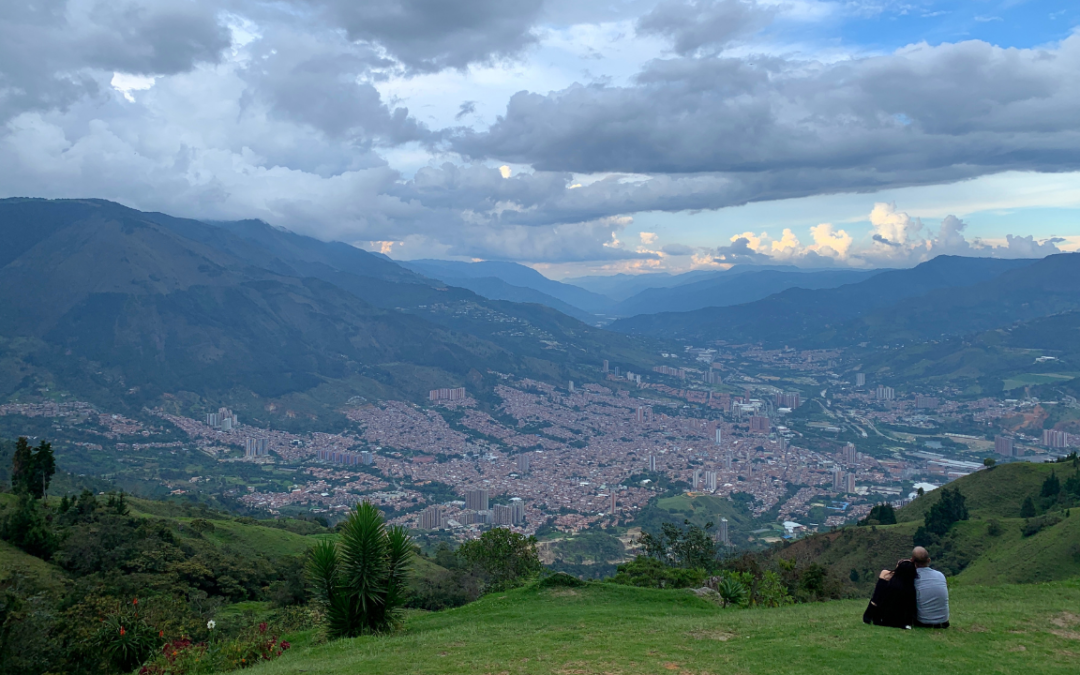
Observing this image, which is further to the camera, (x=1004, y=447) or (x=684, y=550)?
(x=1004, y=447)

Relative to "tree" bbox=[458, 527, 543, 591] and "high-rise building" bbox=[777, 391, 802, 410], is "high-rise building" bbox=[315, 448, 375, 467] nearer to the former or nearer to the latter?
"tree" bbox=[458, 527, 543, 591]

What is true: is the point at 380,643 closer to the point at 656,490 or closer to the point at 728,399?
the point at 656,490

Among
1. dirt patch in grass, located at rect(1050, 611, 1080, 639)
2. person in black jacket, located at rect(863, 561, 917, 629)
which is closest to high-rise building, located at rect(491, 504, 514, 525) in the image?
dirt patch in grass, located at rect(1050, 611, 1080, 639)

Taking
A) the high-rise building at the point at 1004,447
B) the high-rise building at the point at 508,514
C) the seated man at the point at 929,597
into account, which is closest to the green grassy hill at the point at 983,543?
the seated man at the point at 929,597

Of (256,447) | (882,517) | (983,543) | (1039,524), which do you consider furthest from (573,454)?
(1039,524)

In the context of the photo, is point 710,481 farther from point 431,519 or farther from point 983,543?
point 983,543

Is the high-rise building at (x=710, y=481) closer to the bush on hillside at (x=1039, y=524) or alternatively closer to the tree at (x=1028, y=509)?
the tree at (x=1028, y=509)
